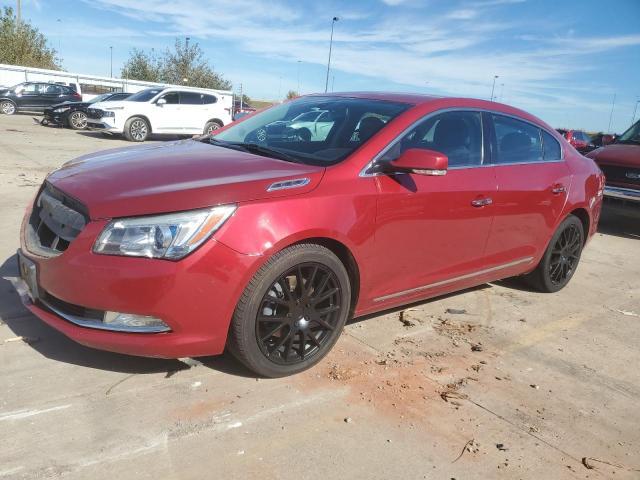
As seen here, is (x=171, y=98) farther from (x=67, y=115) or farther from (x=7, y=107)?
(x=7, y=107)

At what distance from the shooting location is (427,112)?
3773 millimetres

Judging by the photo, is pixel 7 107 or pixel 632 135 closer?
pixel 632 135

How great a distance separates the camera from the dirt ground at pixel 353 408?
2.46 metres

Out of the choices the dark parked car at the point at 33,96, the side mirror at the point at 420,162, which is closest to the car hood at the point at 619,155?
the side mirror at the point at 420,162

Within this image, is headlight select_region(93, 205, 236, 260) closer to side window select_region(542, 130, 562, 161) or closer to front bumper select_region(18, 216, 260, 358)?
front bumper select_region(18, 216, 260, 358)

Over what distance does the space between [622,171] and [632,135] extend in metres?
1.36

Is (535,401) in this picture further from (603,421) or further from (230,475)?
(230,475)

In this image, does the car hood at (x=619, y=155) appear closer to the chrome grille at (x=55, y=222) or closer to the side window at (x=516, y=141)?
the side window at (x=516, y=141)

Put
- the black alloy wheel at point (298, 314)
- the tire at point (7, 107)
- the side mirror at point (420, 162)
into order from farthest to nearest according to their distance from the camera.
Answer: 1. the tire at point (7, 107)
2. the side mirror at point (420, 162)
3. the black alloy wheel at point (298, 314)

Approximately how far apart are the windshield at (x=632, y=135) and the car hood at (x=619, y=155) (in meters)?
0.20

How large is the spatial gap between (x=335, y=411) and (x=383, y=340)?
3.29 ft

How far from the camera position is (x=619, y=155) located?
8.49m

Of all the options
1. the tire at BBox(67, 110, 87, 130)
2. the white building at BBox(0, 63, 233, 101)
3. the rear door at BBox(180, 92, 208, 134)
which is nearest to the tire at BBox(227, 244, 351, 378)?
the rear door at BBox(180, 92, 208, 134)

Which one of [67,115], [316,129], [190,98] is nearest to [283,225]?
[316,129]
